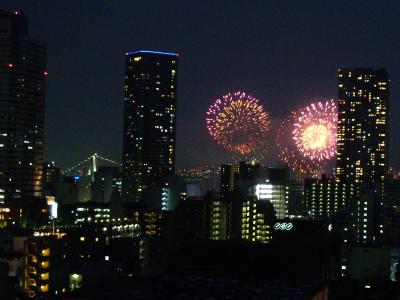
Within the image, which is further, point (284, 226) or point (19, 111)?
point (19, 111)

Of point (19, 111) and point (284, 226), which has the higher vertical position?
point (19, 111)

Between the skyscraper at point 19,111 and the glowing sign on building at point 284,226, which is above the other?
the skyscraper at point 19,111

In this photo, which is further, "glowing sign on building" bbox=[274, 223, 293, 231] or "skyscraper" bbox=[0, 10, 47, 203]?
"skyscraper" bbox=[0, 10, 47, 203]

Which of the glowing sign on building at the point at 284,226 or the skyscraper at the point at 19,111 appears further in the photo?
the skyscraper at the point at 19,111

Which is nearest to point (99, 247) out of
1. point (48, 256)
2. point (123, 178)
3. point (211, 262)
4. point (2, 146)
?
point (211, 262)

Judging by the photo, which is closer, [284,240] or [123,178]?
[284,240]

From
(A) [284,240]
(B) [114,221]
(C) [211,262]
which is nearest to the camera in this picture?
(C) [211,262]

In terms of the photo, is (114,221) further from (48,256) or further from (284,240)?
(48,256)

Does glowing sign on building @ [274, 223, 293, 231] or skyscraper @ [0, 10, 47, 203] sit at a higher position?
skyscraper @ [0, 10, 47, 203]
